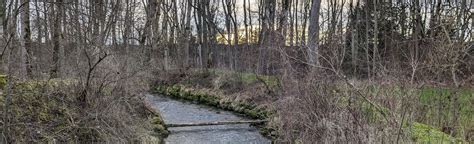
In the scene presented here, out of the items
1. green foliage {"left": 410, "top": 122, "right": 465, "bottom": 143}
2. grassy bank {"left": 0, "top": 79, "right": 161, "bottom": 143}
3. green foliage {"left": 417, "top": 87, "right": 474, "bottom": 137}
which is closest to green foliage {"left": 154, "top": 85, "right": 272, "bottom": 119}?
green foliage {"left": 417, "top": 87, "right": 474, "bottom": 137}

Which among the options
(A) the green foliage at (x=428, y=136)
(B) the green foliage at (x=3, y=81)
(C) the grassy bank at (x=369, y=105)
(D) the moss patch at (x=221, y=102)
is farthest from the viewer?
(D) the moss patch at (x=221, y=102)

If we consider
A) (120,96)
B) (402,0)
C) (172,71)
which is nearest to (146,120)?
(120,96)

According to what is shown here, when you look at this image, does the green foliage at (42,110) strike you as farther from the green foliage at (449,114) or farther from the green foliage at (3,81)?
the green foliage at (449,114)

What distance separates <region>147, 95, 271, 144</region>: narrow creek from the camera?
9203 mm

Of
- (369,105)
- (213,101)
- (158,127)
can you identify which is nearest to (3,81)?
(158,127)

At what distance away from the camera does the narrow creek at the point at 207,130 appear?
9.20 m

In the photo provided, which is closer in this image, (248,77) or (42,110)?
(42,110)

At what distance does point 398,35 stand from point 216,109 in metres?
15.0

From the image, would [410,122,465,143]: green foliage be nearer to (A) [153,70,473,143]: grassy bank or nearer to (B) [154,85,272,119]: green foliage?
(A) [153,70,473,143]: grassy bank

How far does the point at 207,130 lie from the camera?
10469mm

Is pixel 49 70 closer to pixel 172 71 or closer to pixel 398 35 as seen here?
pixel 172 71

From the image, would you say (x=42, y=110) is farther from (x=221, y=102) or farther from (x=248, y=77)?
(x=248, y=77)

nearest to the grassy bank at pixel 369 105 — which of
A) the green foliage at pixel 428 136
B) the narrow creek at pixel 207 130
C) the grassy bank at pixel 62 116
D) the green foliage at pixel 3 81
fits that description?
the green foliage at pixel 428 136

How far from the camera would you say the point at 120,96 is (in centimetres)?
780
